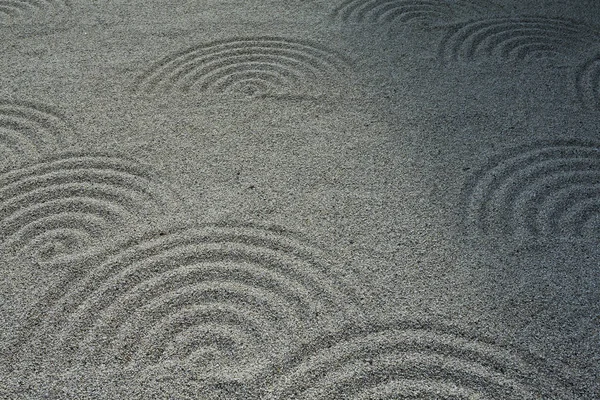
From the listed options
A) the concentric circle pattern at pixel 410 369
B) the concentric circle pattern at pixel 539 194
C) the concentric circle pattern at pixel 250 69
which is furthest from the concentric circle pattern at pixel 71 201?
the concentric circle pattern at pixel 539 194

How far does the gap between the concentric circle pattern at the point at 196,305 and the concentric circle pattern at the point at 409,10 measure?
1.09 m

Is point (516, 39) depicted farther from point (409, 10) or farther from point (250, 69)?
point (250, 69)

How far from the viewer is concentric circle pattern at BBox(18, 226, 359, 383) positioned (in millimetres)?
1245

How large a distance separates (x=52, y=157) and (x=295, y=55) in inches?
30.5

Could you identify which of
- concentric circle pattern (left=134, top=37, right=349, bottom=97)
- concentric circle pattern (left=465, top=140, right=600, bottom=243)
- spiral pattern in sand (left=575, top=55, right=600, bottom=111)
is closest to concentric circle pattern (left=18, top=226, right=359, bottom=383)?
concentric circle pattern (left=465, top=140, right=600, bottom=243)

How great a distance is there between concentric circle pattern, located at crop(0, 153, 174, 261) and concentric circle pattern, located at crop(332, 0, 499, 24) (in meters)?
1.00

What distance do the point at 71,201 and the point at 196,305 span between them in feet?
1.44

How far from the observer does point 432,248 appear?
4.73ft

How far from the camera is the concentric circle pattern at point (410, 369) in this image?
1179 mm

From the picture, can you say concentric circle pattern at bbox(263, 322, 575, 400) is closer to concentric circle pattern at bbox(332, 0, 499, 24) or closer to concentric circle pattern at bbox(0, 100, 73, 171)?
concentric circle pattern at bbox(0, 100, 73, 171)

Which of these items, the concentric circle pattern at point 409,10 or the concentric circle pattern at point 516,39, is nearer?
the concentric circle pattern at point 516,39

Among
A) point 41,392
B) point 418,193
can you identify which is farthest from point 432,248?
point 41,392

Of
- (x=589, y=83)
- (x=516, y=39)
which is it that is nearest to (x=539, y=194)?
(x=589, y=83)

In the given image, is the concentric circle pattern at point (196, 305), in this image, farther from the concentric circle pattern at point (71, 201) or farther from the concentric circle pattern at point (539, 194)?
the concentric circle pattern at point (539, 194)
